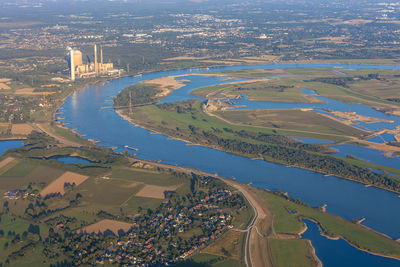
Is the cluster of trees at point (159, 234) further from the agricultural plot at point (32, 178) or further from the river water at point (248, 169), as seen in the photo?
the agricultural plot at point (32, 178)

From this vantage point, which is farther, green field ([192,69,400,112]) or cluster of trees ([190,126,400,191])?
green field ([192,69,400,112])

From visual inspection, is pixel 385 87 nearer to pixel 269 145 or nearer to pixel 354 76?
pixel 354 76

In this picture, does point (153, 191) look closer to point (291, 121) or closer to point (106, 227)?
point (106, 227)

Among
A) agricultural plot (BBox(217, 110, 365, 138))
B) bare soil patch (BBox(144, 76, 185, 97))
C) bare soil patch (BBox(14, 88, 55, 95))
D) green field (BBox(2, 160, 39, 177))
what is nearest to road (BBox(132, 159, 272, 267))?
green field (BBox(2, 160, 39, 177))

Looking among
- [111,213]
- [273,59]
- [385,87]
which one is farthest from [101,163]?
[273,59]

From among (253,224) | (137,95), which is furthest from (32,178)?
(137,95)

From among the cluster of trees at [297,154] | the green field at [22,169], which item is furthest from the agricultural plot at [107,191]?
the cluster of trees at [297,154]

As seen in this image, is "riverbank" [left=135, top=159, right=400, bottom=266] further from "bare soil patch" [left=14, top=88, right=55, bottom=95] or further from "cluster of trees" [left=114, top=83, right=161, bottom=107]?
"bare soil patch" [left=14, top=88, right=55, bottom=95]

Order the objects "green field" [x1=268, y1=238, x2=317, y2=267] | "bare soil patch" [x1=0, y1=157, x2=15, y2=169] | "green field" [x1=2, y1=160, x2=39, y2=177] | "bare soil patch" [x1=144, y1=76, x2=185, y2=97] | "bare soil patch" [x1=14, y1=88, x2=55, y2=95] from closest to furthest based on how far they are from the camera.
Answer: "green field" [x1=268, y1=238, x2=317, y2=267] → "green field" [x1=2, y1=160, x2=39, y2=177] → "bare soil patch" [x1=0, y1=157, x2=15, y2=169] → "bare soil patch" [x1=14, y1=88, x2=55, y2=95] → "bare soil patch" [x1=144, y1=76, x2=185, y2=97]
